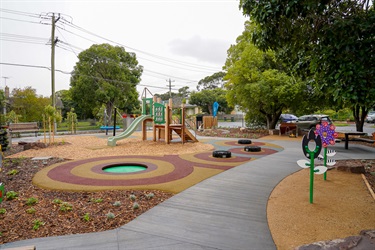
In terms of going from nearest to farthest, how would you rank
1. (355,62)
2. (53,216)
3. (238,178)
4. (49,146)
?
(53,216), (355,62), (238,178), (49,146)

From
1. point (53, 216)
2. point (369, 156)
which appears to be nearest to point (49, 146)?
point (53, 216)

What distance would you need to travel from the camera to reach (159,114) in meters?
13.5

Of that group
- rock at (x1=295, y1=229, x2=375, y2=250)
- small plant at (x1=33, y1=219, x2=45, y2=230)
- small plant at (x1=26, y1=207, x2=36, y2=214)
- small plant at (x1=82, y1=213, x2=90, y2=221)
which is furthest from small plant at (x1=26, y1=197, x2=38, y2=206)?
rock at (x1=295, y1=229, x2=375, y2=250)

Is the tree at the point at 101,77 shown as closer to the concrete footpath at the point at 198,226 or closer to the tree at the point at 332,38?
the tree at the point at 332,38

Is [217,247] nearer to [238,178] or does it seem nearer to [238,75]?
[238,178]

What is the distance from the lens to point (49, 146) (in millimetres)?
12469

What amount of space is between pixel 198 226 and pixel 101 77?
27.7 m

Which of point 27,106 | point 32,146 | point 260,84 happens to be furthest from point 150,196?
point 27,106

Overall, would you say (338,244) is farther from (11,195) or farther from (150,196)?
(11,195)

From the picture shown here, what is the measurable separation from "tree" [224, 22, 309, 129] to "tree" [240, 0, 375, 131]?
908 cm

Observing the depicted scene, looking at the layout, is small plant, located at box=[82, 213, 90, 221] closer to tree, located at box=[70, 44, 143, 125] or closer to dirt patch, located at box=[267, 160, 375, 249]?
dirt patch, located at box=[267, 160, 375, 249]

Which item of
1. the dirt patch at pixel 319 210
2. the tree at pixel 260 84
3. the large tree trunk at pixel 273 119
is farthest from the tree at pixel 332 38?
the large tree trunk at pixel 273 119

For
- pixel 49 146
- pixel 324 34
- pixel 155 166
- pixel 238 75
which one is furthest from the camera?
pixel 238 75

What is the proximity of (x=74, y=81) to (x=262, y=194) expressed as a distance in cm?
2874
